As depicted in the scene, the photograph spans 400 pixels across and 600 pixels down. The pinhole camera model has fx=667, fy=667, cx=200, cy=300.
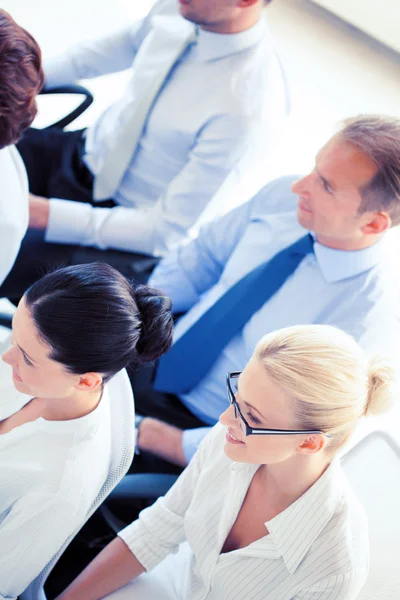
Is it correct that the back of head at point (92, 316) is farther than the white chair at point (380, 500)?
No

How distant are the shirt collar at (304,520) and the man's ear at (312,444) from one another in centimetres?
9

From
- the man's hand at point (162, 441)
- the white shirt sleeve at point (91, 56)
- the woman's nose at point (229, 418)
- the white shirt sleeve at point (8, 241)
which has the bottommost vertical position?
the man's hand at point (162, 441)

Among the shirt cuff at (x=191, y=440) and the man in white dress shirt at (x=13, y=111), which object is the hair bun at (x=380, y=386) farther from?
the man in white dress shirt at (x=13, y=111)

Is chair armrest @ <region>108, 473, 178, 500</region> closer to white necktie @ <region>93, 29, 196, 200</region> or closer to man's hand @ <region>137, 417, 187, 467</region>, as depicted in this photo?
man's hand @ <region>137, 417, 187, 467</region>

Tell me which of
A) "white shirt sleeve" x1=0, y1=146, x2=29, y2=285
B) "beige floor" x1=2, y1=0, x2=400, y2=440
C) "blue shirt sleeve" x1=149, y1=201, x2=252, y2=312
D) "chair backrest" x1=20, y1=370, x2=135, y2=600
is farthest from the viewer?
"beige floor" x1=2, y1=0, x2=400, y2=440

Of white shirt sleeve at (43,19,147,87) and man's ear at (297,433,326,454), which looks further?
white shirt sleeve at (43,19,147,87)

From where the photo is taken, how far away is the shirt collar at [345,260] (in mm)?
1729

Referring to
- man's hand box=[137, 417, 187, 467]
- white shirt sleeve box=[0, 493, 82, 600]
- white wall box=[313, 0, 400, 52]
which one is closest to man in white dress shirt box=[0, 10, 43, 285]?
man's hand box=[137, 417, 187, 467]

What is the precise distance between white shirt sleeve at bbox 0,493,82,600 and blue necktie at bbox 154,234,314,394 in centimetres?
61

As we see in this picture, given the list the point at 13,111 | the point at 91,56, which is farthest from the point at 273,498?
the point at 91,56

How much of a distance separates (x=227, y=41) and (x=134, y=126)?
407mm

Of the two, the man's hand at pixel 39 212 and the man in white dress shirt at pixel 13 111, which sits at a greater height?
the man in white dress shirt at pixel 13 111

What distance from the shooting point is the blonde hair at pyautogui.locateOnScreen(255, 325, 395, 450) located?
114 centimetres

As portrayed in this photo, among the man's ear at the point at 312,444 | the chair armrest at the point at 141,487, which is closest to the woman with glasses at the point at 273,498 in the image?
the man's ear at the point at 312,444
